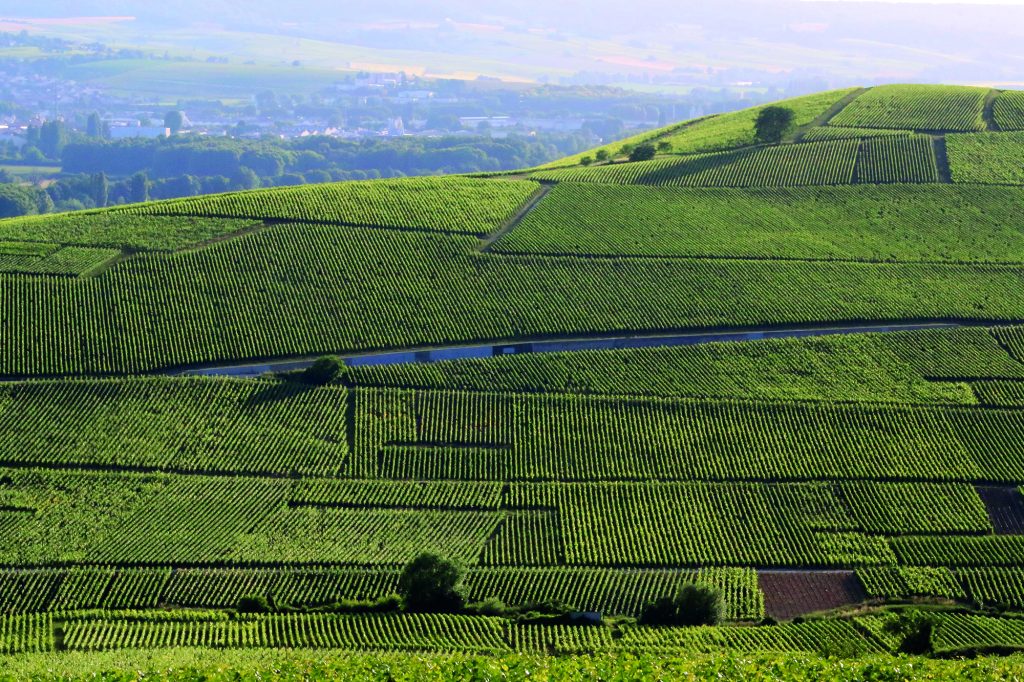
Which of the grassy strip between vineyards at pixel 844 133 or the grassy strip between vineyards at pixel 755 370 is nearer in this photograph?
the grassy strip between vineyards at pixel 755 370

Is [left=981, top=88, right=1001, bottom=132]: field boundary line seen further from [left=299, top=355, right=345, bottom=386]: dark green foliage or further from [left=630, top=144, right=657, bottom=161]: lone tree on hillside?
[left=299, top=355, right=345, bottom=386]: dark green foliage

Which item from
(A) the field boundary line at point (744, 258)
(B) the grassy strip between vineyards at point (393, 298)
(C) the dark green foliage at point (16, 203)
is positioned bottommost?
(C) the dark green foliage at point (16, 203)

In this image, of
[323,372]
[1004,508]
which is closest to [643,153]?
[323,372]

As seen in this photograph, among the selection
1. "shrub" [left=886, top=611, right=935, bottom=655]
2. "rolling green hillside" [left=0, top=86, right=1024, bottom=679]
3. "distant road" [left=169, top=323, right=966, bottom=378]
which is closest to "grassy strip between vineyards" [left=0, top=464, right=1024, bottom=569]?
"rolling green hillside" [left=0, top=86, right=1024, bottom=679]

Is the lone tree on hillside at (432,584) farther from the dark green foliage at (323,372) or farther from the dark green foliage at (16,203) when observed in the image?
the dark green foliage at (16,203)

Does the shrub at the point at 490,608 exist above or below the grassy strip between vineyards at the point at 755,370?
below

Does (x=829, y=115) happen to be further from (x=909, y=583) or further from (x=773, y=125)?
(x=909, y=583)

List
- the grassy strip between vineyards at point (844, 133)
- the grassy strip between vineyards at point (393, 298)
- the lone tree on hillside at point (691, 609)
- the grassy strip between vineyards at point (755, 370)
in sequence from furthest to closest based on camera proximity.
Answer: the grassy strip between vineyards at point (844, 133), the grassy strip between vineyards at point (393, 298), the grassy strip between vineyards at point (755, 370), the lone tree on hillside at point (691, 609)

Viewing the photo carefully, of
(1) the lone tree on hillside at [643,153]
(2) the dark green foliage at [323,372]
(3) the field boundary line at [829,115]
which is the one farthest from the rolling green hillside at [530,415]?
(3) the field boundary line at [829,115]
